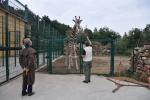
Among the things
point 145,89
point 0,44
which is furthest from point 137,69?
point 0,44

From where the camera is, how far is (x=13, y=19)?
513 inches

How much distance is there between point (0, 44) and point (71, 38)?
6.86 m

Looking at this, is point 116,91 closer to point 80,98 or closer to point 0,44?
point 80,98

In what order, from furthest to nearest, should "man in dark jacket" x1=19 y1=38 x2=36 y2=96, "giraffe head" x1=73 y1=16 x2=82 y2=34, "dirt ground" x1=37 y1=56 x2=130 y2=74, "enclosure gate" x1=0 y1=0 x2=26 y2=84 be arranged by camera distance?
1. "giraffe head" x1=73 y1=16 x2=82 y2=34
2. "dirt ground" x1=37 y1=56 x2=130 y2=74
3. "enclosure gate" x1=0 y1=0 x2=26 y2=84
4. "man in dark jacket" x1=19 y1=38 x2=36 y2=96

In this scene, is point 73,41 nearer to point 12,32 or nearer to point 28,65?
→ point 12,32

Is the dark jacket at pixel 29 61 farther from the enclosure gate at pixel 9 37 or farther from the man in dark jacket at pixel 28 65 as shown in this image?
the enclosure gate at pixel 9 37

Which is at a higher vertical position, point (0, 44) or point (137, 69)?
point (0, 44)

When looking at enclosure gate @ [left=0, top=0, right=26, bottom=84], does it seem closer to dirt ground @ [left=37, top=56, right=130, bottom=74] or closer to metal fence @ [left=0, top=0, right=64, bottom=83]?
metal fence @ [left=0, top=0, right=64, bottom=83]

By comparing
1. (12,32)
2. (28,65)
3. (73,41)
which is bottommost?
(28,65)

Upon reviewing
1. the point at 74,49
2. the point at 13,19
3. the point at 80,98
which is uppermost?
the point at 13,19

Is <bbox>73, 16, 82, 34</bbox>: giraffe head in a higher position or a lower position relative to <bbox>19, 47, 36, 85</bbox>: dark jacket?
higher

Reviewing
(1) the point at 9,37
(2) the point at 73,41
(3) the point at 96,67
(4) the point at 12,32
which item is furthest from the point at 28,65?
(3) the point at 96,67

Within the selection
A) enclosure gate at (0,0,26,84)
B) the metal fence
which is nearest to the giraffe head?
the metal fence

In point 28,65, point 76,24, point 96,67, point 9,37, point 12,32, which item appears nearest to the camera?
point 28,65
